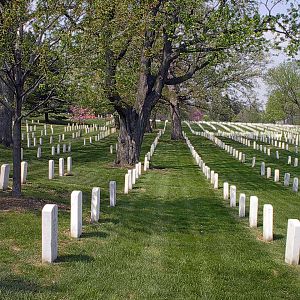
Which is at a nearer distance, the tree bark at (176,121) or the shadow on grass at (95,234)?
the shadow on grass at (95,234)

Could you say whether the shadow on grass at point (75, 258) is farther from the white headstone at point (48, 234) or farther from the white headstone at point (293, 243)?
the white headstone at point (293, 243)

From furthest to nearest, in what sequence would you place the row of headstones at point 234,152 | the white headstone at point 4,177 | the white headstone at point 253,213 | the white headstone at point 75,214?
1. the row of headstones at point 234,152
2. the white headstone at point 4,177
3. the white headstone at point 253,213
4. the white headstone at point 75,214

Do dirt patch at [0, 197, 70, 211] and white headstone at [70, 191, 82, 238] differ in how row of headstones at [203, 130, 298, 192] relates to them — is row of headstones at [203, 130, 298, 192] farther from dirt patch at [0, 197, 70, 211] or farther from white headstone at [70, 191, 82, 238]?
white headstone at [70, 191, 82, 238]

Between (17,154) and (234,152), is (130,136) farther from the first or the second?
(17,154)

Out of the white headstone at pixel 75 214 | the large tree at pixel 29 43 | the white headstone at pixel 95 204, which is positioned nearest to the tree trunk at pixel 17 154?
the large tree at pixel 29 43

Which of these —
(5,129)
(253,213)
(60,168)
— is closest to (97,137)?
(5,129)

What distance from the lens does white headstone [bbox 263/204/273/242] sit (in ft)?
34.2

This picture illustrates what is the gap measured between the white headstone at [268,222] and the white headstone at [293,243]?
4.81 feet

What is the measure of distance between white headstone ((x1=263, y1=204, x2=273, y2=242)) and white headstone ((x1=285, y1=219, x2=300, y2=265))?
1.47 metres

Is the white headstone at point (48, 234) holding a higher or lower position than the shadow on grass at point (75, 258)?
higher

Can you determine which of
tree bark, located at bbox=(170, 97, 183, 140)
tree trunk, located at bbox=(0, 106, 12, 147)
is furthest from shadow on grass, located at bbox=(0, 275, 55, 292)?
tree bark, located at bbox=(170, 97, 183, 140)

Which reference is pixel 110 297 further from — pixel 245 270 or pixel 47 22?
pixel 47 22

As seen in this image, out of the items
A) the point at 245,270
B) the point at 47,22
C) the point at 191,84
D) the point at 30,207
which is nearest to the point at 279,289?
the point at 245,270

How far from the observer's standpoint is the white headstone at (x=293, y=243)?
28.7ft
